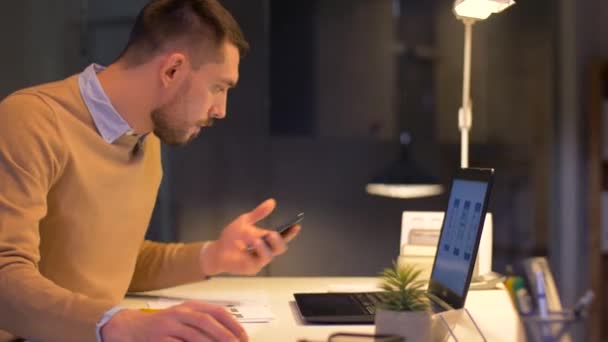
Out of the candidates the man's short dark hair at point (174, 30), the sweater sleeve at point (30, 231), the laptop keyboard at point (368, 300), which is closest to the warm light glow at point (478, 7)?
the man's short dark hair at point (174, 30)

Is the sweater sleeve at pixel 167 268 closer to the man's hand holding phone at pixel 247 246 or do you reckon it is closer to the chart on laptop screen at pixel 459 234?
the man's hand holding phone at pixel 247 246

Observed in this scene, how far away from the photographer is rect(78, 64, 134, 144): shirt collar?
1470mm

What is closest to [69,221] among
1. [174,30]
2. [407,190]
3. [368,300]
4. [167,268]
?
[167,268]

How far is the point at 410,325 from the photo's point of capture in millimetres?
1056

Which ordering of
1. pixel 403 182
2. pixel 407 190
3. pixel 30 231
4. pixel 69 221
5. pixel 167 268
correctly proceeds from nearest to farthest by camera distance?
pixel 30 231, pixel 69 221, pixel 167 268, pixel 407 190, pixel 403 182

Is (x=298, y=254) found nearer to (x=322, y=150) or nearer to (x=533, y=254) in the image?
(x=322, y=150)

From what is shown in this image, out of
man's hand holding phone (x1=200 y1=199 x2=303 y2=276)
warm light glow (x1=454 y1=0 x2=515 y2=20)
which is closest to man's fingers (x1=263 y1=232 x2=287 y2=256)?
man's hand holding phone (x1=200 y1=199 x2=303 y2=276)

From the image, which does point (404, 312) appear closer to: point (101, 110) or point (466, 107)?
point (101, 110)

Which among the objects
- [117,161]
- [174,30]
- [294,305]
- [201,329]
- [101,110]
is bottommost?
[294,305]

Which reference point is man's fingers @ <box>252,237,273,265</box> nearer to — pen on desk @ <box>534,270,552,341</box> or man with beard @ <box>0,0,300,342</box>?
man with beard @ <box>0,0,300,342</box>

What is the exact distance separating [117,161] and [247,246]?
312 millimetres

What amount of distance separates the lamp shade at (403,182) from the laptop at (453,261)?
3.95 feet

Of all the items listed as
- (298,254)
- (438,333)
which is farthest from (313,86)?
(438,333)

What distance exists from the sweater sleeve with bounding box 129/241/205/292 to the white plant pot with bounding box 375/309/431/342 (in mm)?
692
